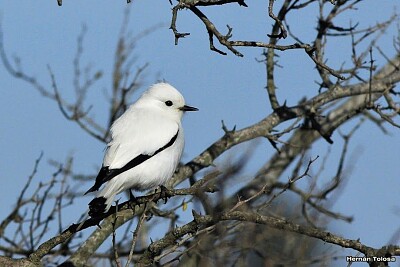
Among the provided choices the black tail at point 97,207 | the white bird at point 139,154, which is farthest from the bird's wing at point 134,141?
the black tail at point 97,207

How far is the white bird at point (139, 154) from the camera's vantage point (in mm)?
6066

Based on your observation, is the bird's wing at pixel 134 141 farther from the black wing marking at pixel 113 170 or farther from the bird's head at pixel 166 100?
the bird's head at pixel 166 100

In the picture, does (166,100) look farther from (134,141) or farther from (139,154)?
(139,154)

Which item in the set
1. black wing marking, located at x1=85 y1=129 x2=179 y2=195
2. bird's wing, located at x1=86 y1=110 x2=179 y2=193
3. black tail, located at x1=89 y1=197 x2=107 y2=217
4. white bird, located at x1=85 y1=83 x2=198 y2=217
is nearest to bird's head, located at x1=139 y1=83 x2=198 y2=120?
white bird, located at x1=85 y1=83 x2=198 y2=217

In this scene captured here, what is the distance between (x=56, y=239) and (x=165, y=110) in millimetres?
2492

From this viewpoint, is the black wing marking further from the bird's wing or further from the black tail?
the black tail

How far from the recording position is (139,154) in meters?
6.39

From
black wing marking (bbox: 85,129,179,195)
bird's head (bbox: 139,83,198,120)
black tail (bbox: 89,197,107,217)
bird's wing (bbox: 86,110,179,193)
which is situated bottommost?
black tail (bbox: 89,197,107,217)

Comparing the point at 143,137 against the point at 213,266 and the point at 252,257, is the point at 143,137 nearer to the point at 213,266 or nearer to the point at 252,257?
the point at 213,266

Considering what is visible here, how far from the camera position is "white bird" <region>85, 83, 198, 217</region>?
19.9ft

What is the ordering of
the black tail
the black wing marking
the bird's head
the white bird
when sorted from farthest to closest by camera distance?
the bird's head < the white bird < the black wing marking < the black tail

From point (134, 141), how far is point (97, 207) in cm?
93

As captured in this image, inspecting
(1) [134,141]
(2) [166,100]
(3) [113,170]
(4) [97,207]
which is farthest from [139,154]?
(2) [166,100]

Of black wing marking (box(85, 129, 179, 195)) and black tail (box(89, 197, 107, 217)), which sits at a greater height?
black wing marking (box(85, 129, 179, 195))
